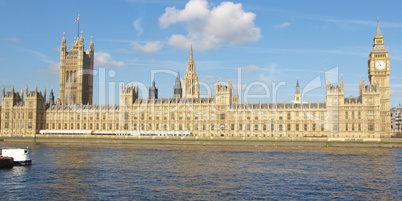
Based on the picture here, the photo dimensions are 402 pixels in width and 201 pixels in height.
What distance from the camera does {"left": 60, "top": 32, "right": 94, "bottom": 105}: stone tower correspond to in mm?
153625

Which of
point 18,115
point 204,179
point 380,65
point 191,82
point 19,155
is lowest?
point 204,179

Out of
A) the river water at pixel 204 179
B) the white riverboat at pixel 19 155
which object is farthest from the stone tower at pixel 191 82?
the white riverboat at pixel 19 155

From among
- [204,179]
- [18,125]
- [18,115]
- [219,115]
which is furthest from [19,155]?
[18,115]

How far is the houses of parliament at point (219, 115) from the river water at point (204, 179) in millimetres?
42250

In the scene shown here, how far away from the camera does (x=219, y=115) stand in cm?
11506

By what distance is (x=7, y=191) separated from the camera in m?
38.8

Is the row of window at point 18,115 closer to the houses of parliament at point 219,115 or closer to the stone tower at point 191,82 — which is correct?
the houses of parliament at point 219,115

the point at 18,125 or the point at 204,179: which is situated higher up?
the point at 18,125

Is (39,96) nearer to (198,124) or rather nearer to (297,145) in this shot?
(198,124)

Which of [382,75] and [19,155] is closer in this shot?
[19,155]

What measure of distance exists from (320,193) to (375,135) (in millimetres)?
72804

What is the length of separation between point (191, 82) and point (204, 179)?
96916 mm

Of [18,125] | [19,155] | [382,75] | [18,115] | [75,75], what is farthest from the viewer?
[75,75]

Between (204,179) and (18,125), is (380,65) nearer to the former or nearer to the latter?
(204,179)
